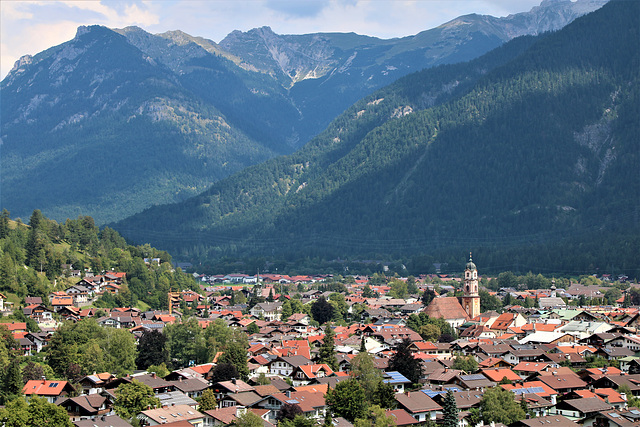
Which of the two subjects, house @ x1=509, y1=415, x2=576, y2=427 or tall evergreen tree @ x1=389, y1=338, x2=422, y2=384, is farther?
tall evergreen tree @ x1=389, y1=338, x2=422, y2=384

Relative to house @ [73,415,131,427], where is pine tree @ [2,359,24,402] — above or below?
above

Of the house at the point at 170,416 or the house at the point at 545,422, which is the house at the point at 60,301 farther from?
the house at the point at 545,422

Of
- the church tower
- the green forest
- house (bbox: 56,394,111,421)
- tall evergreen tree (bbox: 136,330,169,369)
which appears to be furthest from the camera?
the church tower

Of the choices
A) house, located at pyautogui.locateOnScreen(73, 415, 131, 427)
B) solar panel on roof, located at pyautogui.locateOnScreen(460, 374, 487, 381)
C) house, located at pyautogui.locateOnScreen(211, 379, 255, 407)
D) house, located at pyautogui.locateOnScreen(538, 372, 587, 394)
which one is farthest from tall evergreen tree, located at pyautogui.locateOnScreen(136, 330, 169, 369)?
house, located at pyautogui.locateOnScreen(538, 372, 587, 394)

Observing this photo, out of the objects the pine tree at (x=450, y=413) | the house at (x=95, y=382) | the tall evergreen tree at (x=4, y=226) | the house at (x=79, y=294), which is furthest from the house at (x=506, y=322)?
the tall evergreen tree at (x=4, y=226)

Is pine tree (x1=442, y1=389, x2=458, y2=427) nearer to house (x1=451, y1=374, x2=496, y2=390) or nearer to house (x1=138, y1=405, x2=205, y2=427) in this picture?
house (x1=451, y1=374, x2=496, y2=390)

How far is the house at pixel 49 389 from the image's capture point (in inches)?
3590

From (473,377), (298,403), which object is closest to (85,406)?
(298,403)

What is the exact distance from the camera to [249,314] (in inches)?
6250

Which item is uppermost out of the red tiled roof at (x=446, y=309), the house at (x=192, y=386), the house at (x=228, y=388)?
the house at (x=192, y=386)

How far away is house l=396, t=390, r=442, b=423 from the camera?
91.6 metres

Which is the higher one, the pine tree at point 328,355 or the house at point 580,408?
the pine tree at point 328,355

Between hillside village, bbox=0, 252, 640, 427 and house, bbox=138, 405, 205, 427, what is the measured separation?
13 cm

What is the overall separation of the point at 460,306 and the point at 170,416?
242 ft
